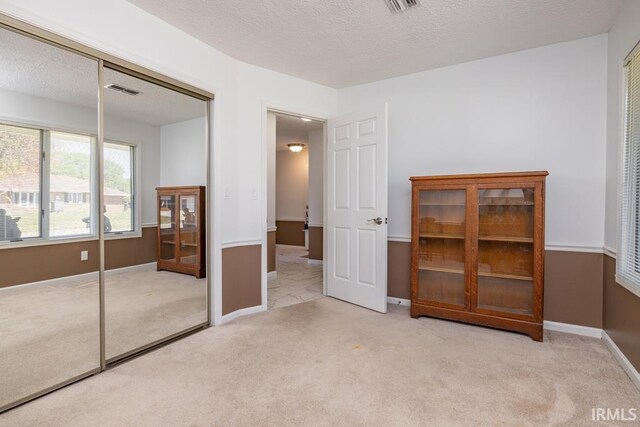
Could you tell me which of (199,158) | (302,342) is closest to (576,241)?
(302,342)

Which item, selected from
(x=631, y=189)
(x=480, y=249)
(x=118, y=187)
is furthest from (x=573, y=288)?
(x=118, y=187)

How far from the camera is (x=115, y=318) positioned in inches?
102

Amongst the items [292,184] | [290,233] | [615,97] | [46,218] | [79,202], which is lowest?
[290,233]

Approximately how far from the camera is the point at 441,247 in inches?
128

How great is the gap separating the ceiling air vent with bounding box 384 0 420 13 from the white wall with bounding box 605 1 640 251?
4.81 ft

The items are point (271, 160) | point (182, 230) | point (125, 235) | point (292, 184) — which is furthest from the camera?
point (292, 184)

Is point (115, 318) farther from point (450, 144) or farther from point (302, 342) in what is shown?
point (450, 144)

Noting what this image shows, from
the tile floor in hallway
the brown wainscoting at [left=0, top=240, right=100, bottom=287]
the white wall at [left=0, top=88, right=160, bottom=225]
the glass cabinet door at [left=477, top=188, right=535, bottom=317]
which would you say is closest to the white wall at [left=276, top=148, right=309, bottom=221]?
the tile floor in hallway

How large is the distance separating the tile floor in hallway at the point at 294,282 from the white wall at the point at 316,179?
911 millimetres

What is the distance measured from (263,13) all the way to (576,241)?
328cm

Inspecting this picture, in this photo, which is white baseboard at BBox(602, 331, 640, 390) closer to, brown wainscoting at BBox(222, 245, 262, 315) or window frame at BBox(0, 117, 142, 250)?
brown wainscoting at BBox(222, 245, 262, 315)

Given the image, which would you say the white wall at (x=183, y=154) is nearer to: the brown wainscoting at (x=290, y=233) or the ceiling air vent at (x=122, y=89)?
the ceiling air vent at (x=122, y=89)

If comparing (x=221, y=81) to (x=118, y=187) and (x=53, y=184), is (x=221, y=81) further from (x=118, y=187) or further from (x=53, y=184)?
(x=53, y=184)

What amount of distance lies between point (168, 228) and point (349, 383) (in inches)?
85.3
